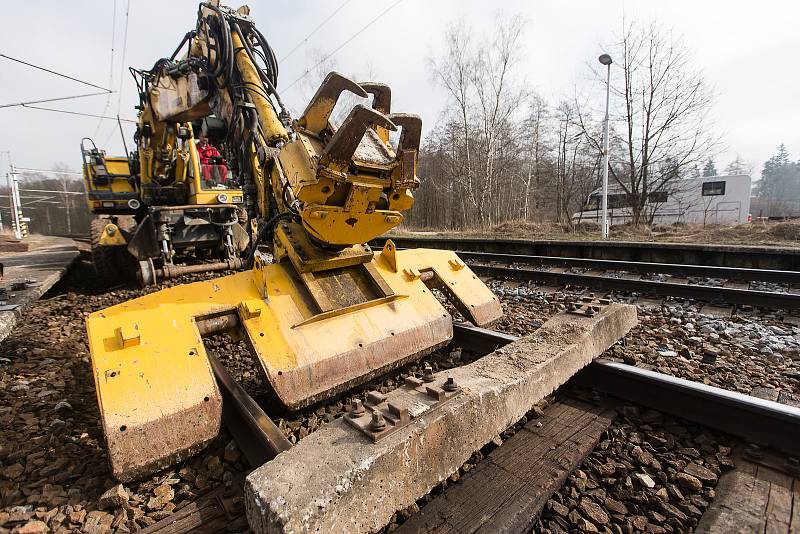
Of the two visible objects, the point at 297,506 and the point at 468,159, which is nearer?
the point at 297,506

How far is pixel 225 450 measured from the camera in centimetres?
213

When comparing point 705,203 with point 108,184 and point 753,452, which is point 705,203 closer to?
point 753,452

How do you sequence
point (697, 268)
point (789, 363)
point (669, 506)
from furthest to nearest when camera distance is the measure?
point (697, 268) → point (789, 363) → point (669, 506)

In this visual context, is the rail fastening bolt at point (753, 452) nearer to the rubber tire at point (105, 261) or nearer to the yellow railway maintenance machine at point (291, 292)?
the yellow railway maintenance machine at point (291, 292)

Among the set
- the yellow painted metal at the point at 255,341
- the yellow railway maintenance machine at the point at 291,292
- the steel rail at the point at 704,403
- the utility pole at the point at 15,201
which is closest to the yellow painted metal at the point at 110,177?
the yellow railway maintenance machine at the point at 291,292

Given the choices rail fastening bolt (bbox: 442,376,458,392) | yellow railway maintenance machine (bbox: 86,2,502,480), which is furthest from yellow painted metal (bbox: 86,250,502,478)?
rail fastening bolt (bbox: 442,376,458,392)

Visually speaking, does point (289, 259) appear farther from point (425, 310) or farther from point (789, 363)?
point (789, 363)

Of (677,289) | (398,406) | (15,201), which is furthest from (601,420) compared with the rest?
(15,201)

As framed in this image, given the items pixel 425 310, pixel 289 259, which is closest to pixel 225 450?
pixel 289 259

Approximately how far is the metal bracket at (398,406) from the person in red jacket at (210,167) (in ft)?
21.7

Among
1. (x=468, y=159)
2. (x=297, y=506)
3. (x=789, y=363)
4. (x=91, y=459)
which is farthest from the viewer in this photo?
(x=468, y=159)

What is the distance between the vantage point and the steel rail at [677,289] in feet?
15.4

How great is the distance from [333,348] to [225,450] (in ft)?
2.70

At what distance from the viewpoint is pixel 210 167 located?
7.41 metres
